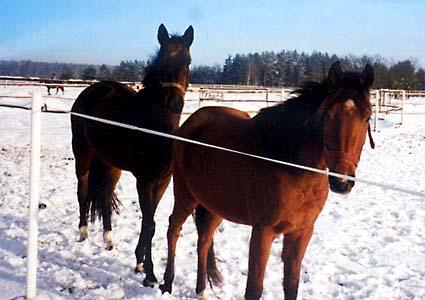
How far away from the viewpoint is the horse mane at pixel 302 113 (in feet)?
8.30

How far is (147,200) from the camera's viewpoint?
13.9 feet

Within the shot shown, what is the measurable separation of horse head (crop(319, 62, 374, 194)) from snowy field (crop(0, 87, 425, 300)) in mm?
1669

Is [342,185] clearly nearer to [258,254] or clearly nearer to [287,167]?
[287,167]

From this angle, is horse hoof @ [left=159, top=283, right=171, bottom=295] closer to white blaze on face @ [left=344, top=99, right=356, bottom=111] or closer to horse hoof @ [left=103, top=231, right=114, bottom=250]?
horse hoof @ [left=103, top=231, right=114, bottom=250]

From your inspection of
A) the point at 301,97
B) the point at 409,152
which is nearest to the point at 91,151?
the point at 301,97

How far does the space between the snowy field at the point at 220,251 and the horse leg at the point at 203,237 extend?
0.14 meters

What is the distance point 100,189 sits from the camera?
5348 mm

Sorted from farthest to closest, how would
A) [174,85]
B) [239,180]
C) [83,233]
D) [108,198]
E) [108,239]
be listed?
[108,198] → [83,233] → [108,239] → [174,85] → [239,180]

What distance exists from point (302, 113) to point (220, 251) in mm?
2339

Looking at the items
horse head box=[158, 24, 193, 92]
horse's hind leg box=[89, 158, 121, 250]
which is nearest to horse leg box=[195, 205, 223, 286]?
horse head box=[158, 24, 193, 92]

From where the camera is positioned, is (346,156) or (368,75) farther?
(368,75)

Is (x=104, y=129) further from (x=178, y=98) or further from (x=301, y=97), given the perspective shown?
(x=301, y=97)

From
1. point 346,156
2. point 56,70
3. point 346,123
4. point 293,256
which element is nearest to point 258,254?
point 293,256

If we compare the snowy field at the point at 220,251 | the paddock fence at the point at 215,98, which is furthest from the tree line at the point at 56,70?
the snowy field at the point at 220,251
